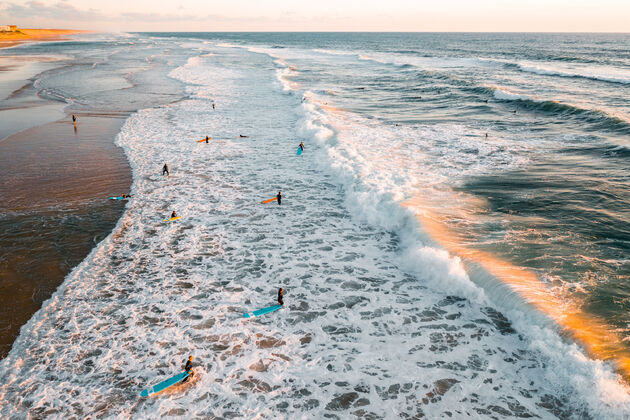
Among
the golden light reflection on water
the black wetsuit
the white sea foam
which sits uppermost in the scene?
the white sea foam

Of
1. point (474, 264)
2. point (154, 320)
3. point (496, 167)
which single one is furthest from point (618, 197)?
point (154, 320)

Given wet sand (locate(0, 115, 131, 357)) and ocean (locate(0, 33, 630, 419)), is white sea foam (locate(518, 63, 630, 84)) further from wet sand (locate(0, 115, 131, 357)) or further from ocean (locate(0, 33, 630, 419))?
wet sand (locate(0, 115, 131, 357))

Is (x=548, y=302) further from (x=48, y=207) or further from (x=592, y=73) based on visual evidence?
(x=592, y=73)

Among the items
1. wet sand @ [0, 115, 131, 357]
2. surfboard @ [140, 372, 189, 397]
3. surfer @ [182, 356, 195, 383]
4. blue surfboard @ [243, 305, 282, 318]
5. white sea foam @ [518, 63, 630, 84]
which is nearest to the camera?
surfboard @ [140, 372, 189, 397]

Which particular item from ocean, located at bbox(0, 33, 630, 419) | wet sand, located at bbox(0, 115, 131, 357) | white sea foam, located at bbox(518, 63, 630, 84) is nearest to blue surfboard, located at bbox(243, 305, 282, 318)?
ocean, located at bbox(0, 33, 630, 419)

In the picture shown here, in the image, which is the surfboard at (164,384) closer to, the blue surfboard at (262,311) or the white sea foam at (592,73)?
the blue surfboard at (262,311)

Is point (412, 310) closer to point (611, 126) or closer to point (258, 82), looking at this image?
point (611, 126)
